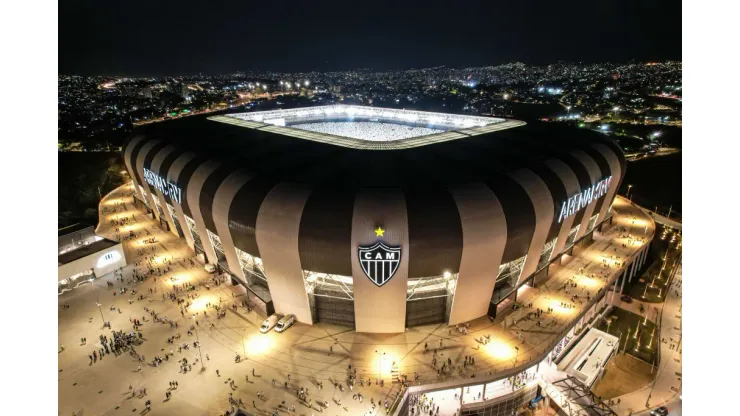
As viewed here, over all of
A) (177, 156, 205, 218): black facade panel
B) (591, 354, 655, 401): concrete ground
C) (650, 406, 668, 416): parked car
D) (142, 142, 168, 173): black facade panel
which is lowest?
(591, 354, 655, 401): concrete ground

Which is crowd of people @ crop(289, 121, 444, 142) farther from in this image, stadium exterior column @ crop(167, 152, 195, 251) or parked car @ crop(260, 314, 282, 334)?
Answer: parked car @ crop(260, 314, 282, 334)

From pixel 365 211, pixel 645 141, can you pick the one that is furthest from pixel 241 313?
pixel 645 141

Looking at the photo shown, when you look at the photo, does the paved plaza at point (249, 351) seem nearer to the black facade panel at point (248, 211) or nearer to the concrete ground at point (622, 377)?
the concrete ground at point (622, 377)

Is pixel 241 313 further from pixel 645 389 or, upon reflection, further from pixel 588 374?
pixel 645 389

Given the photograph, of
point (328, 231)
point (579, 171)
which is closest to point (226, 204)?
point (328, 231)

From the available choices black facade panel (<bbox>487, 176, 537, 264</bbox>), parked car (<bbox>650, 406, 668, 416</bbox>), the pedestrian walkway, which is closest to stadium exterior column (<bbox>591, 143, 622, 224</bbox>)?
the pedestrian walkway
